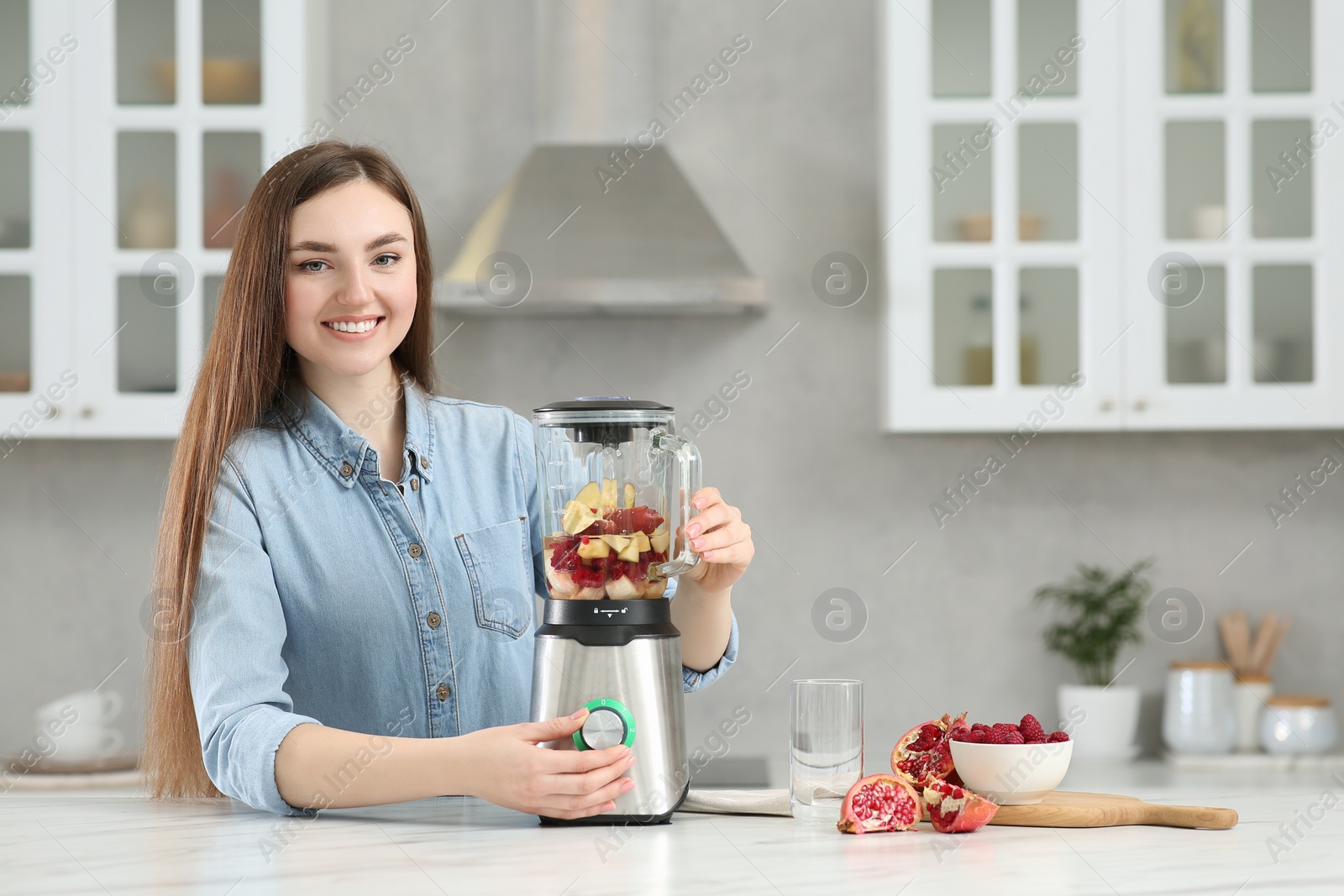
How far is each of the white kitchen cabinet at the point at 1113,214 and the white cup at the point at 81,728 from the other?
5.91 feet

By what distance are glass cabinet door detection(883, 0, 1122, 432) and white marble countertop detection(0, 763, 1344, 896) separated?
1446 mm

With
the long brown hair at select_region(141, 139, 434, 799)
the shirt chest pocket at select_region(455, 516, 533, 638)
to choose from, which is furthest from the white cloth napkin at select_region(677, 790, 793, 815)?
the long brown hair at select_region(141, 139, 434, 799)

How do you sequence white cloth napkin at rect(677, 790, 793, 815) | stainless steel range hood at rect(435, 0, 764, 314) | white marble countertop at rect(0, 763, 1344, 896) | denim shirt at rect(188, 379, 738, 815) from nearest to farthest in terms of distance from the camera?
white marble countertop at rect(0, 763, 1344, 896) → white cloth napkin at rect(677, 790, 793, 815) → denim shirt at rect(188, 379, 738, 815) → stainless steel range hood at rect(435, 0, 764, 314)

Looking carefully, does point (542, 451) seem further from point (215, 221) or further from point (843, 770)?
point (215, 221)

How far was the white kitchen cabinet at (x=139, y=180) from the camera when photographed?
2398 millimetres

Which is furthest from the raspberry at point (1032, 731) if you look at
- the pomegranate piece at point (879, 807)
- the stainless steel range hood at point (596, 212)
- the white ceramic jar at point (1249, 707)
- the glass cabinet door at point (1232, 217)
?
the white ceramic jar at point (1249, 707)

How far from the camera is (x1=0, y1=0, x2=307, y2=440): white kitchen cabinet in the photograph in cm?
240

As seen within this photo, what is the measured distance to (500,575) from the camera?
133 cm

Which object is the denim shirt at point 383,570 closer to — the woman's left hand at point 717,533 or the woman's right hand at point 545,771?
the woman's left hand at point 717,533

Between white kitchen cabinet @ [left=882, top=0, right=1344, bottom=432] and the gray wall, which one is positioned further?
the gray wall

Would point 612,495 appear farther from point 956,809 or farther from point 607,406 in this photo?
point 956,809

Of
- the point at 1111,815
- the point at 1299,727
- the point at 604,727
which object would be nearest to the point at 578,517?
the point at 604,727

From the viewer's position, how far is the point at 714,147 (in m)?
2.73

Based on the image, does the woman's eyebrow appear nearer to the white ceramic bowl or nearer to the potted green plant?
the white ceramic bowl
